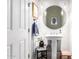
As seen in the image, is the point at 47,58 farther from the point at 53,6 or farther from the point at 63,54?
the point at 53,6

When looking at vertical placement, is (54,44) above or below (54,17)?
below

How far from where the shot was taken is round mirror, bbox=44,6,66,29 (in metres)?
5.66

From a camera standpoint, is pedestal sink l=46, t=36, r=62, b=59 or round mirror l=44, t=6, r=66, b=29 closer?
pedestal sink l=46, t=36, r=62, b=59

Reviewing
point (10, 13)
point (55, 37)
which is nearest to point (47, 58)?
point (55, 37)

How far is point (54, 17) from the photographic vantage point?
5672mm

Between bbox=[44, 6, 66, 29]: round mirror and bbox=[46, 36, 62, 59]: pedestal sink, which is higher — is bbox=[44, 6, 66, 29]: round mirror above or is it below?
above

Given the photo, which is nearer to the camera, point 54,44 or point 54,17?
point 54,44

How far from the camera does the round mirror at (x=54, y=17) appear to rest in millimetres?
5664

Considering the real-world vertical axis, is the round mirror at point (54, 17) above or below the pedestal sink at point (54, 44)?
above

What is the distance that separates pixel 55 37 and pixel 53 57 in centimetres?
76

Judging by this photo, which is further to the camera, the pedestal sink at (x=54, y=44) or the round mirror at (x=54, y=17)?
the round mirror at (x=54, y=17)
